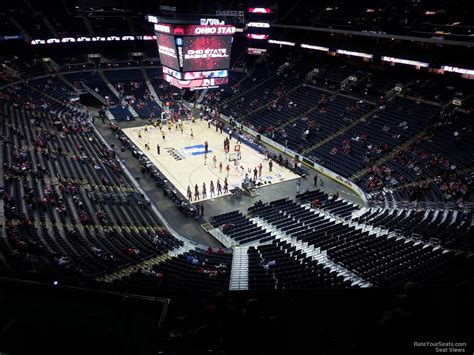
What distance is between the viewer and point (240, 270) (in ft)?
62.5

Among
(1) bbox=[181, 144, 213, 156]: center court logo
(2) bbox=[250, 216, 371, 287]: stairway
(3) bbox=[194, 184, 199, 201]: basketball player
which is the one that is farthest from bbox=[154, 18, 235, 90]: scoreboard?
(2) bbox=[250, 216, 371, 287]: stairway

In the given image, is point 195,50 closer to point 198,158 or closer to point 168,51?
point 168,51

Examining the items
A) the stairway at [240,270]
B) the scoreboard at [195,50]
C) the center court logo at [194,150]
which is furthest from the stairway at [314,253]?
the scoreboard at [195,50]

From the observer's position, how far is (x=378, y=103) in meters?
40.7

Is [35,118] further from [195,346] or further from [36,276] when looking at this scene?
[195,346]

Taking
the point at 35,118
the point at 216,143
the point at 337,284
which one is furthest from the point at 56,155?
the point at 337,284

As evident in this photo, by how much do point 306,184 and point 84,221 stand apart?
18.5 m

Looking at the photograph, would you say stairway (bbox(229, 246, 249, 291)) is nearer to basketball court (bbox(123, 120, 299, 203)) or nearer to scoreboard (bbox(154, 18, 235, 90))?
basketball court (bbox(123, 120, 299, 203))

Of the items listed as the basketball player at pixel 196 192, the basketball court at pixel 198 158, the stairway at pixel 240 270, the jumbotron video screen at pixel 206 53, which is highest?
the jumbotron video screen at pixel 206 53

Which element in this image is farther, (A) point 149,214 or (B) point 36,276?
(A) point 149,214

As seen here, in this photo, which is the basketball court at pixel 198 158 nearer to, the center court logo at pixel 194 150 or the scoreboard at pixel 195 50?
the center court logo at pixel 194 150

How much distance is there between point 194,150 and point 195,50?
10.2 meters

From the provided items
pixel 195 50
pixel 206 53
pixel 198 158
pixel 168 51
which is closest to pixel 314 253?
pixel 198 158

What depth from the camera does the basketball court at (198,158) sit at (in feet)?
110
